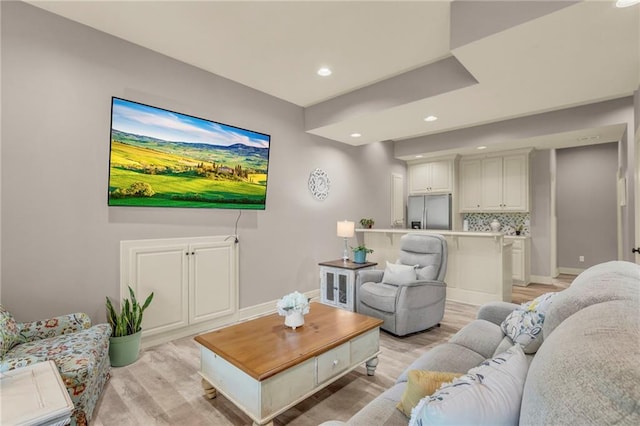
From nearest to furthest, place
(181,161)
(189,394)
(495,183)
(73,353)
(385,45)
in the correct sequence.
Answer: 1. (73,353)
2. (189,394)
3. (385,45)
4. (181,161)
5. (495,183)

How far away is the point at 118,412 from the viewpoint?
195 centimetres

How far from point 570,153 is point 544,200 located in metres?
1.88

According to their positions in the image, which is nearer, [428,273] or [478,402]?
[478,402]

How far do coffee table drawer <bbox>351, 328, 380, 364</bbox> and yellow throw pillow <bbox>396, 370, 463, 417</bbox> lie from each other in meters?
1.06

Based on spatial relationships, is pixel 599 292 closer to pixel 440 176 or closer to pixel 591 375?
pixel 591 375

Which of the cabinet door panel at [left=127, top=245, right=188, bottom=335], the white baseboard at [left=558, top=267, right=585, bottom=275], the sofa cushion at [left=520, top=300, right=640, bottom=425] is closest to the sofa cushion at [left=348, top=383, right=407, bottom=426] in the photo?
the sofa cushion at [left=520, top=300, right=640, bottom=425]

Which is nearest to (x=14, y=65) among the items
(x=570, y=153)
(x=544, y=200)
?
(x=544, y=200)

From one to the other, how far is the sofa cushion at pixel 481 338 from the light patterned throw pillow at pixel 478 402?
90 centimetres

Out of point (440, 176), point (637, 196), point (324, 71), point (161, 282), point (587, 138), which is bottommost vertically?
point (161, 282)

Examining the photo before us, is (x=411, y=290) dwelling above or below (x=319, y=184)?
below

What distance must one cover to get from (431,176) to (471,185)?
79 cm

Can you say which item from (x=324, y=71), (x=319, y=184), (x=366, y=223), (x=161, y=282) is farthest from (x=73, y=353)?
(x=366, y=223)

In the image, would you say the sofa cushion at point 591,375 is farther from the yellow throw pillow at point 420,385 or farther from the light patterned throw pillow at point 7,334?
the light patterned throw pillow at point 7,334

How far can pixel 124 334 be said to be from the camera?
2551mm
